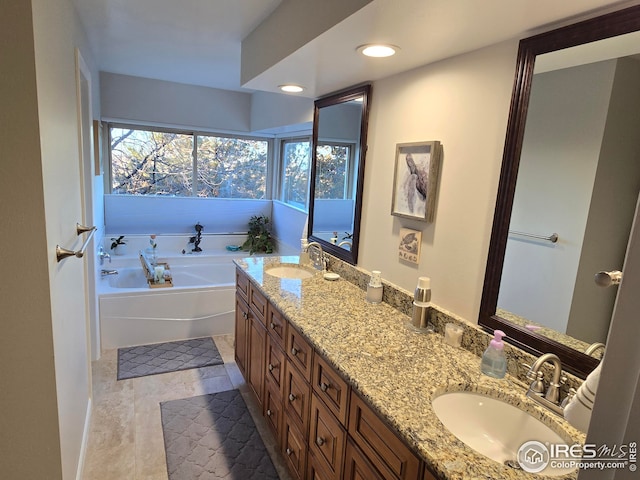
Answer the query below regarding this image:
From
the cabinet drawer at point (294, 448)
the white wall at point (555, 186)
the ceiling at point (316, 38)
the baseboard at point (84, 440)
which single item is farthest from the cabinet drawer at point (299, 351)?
the ceiling at point (316, 38)

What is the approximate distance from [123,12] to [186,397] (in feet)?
7.79

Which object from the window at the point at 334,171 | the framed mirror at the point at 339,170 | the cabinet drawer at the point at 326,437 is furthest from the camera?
the window at the point at 334,171

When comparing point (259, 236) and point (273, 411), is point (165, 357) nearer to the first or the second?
point (273, 411)

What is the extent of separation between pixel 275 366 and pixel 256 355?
1.16 feet

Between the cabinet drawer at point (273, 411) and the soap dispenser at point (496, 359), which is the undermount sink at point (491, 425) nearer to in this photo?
the soap dispenser at point (496, 359)

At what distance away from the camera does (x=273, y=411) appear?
2080 mm

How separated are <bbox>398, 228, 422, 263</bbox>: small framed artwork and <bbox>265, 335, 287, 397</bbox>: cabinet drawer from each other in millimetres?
786

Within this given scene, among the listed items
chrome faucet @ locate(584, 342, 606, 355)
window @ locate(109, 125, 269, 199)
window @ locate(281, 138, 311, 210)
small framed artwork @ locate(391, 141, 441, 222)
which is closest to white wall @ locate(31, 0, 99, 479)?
small framed artwork @ locate(391, 141, 441, 222)

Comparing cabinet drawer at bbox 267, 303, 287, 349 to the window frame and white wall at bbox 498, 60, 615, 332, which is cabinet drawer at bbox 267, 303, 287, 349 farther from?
the window frame

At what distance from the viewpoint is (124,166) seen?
448cm

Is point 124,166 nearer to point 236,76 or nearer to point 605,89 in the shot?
point 236,76

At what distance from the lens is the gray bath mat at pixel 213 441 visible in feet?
6.48

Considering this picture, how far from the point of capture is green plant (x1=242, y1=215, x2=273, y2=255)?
4.78 m

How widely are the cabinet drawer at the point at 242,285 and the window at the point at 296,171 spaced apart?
5.15 feet
